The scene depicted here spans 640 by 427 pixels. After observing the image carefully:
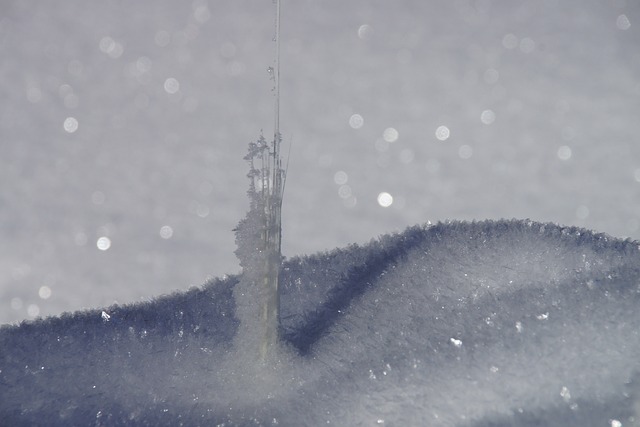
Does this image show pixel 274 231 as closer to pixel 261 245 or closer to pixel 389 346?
pixel 261 245

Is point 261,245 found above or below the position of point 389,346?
above

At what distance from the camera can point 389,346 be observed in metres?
0.66

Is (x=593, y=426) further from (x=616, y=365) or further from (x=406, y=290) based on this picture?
(x=406, y=290)

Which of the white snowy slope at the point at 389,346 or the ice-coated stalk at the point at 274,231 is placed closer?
the white snowy slope at the point at 389,346

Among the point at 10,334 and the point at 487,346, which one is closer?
the point at 487,346

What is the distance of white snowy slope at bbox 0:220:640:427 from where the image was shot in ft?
1.88

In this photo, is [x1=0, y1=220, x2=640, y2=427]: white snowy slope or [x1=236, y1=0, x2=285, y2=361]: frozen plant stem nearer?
[x1=0, y1=220, x2=640, y2=427]: white snowy slope

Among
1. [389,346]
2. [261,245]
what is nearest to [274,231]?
[261,245]

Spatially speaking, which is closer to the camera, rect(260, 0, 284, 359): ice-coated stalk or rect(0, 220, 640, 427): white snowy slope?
rect(0, 220, 640, 427): white snowy slope

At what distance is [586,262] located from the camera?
2.38 feet

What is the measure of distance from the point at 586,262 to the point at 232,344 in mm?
451

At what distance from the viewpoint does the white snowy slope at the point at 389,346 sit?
0.57 meters

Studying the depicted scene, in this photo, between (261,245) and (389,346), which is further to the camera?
(261,245)

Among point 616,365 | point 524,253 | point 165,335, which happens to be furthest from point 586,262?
point 165,335
